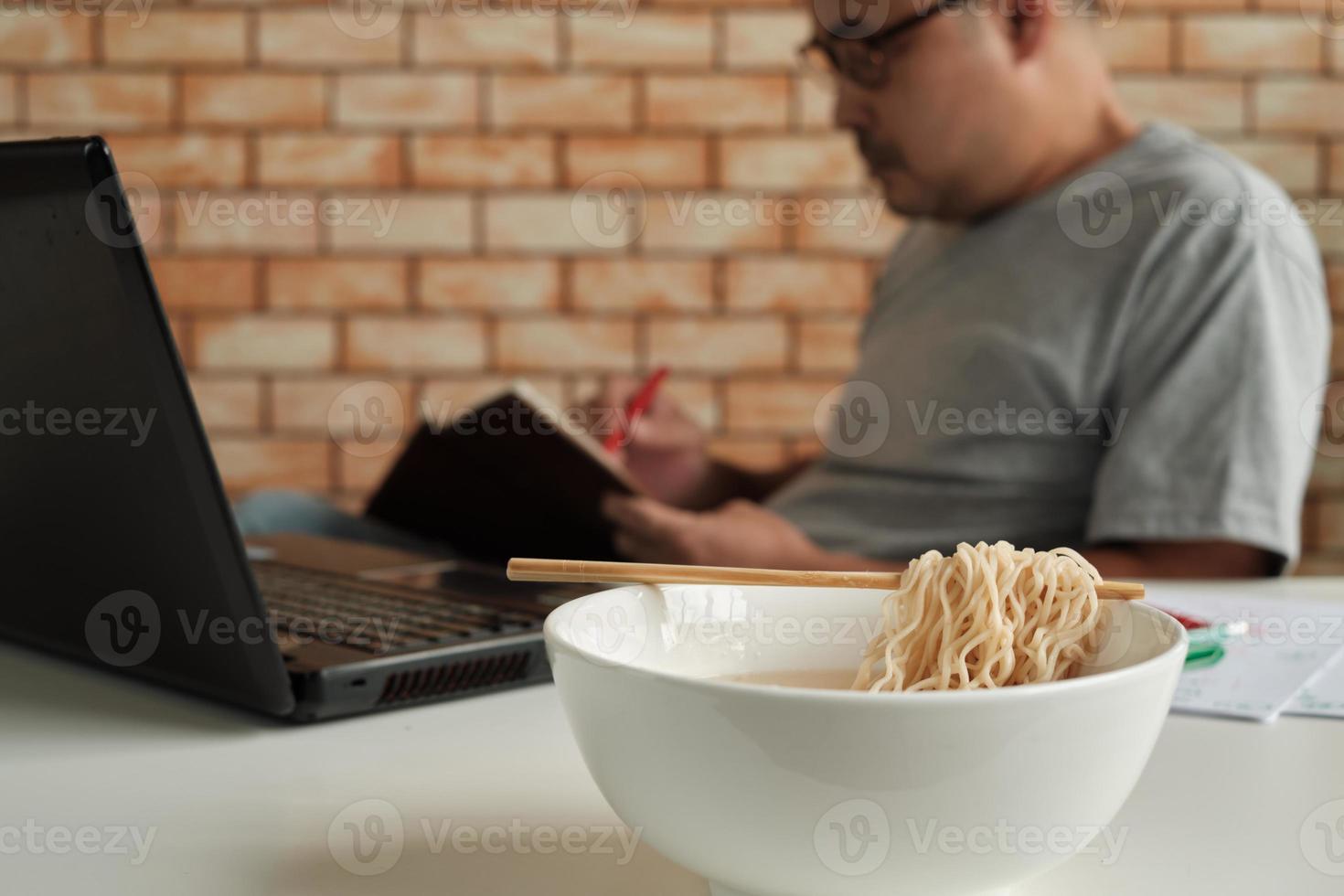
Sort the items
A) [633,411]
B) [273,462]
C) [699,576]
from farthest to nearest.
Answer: [273,462] < [633,411] < [699,576]

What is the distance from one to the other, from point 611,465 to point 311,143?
1.45 m

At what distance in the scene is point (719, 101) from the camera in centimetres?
245

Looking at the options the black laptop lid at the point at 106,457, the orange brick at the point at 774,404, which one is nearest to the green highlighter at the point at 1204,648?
the black laptop lid at the point at 106,457

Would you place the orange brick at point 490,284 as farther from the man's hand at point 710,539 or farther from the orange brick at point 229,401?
the man's hand at point 710,539

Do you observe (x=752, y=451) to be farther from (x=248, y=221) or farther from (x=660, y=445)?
(x=248, y=221)

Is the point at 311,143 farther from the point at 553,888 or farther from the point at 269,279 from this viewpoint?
the point at 553,888

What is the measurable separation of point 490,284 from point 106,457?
74.2 inches

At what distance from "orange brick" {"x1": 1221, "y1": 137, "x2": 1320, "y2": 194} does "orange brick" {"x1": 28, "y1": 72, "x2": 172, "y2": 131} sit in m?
1.95

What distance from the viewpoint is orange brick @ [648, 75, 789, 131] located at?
2443 millimetres

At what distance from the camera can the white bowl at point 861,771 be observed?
0.40 m

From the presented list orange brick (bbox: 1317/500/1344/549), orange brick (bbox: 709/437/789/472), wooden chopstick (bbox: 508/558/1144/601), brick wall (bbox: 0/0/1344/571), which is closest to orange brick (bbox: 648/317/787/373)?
brick wall (bbox: 0/0/1344/571)

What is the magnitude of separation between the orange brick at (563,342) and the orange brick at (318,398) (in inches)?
8.0

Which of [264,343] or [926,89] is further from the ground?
[926,89]

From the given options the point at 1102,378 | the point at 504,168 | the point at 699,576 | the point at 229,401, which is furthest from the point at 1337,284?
the point at 699,576
